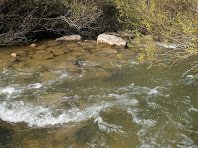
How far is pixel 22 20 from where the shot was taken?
9273 mm

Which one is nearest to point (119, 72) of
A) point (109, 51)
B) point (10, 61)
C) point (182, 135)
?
point (109, 51)

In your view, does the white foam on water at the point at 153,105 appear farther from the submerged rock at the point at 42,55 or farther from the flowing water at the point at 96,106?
the submerged rock at the point at 42,55

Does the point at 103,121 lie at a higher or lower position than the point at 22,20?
lower

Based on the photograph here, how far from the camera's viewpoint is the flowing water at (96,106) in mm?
3582

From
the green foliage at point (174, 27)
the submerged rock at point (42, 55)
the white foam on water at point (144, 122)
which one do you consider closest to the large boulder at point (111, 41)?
the green foliage at point (174, 27)

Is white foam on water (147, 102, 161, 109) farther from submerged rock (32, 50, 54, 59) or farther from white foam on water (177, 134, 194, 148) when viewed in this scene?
submerged rock (32, 50, 54, 59)

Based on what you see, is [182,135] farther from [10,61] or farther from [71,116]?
[10,61]

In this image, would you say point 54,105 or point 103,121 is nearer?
point 103,121

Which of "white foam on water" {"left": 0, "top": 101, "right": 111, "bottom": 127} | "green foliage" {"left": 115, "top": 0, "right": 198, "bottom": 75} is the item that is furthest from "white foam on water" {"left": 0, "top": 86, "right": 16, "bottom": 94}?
"green foliage" {"left": 115, "top": 0, "right": 198, "bottom": 75}

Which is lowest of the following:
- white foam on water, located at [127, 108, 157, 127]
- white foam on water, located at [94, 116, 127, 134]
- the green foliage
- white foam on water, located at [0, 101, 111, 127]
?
white foam on water, located at [0, 101, 111, 127]

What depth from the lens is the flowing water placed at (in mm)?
3582

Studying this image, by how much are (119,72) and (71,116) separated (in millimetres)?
2736

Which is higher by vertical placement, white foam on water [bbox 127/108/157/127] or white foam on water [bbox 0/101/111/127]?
white foam on water [bbox 127/108/157/127]

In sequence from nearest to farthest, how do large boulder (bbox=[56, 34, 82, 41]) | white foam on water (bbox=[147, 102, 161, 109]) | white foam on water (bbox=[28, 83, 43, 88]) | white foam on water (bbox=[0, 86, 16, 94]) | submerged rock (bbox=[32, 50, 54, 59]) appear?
white foam on water (bbox=[147, 102, 161, 109]), white foam on water (bbox=[0, 86, 16, 94]), white foam on water (bbox=[28, 83, 43, 88]), submerged rock (bbox=[32, 50, 54, 59]), large boulder (bbox=[56, 34, 82, 41])
